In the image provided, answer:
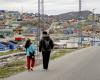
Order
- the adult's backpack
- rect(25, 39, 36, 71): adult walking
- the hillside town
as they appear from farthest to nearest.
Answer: the hillside town → the adult's backpack → rect(25, 39, 36, 71): adult walking

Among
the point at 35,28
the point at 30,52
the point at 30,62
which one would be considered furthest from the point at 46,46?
the point at 35,28

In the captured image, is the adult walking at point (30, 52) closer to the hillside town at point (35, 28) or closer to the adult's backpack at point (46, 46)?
the adult's backpack at point (46, 46)

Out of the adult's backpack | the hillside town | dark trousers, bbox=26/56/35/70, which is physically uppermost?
the adult's backpack

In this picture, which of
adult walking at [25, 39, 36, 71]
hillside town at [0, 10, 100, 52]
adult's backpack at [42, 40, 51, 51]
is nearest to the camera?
adult walking at [25, 39, 36, 71]

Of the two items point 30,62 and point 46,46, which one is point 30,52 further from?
point 46,46

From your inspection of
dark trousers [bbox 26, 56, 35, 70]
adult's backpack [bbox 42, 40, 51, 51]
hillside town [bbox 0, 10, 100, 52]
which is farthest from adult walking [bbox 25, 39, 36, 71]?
hillside town [bbox 0, 10, 100, 52]

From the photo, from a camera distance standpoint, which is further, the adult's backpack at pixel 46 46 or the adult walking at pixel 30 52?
the adult's backpack at pixel 46 46

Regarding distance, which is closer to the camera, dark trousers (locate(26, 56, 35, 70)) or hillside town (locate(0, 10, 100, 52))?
dark trousers (locate(26, 56, 35, 70))

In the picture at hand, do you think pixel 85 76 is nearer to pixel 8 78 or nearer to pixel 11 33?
pixel 8 78

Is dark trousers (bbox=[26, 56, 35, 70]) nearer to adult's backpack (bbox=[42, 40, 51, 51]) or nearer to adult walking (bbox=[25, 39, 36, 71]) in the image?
adult walking (bbox=[25, 39, 36, 71])

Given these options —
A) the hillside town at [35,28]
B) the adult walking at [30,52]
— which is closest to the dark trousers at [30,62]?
the adult walking at [30,52]

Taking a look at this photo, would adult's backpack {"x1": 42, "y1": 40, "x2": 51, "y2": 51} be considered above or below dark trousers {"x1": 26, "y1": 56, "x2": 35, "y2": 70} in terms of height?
above

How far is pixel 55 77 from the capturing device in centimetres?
1978

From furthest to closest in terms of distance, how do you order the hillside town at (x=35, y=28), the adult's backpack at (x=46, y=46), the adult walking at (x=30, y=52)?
1. the hillside town at (x=35, y=28)
2. the adult's backpack at (x=46, y=46)
3. the adult walking at (x=30, y=52)
